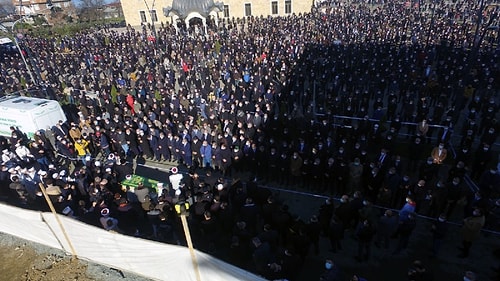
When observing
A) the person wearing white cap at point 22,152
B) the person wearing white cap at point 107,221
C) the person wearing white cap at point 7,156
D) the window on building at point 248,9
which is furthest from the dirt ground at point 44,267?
the window on building at point 248,9

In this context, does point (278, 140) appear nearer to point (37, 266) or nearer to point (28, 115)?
point (37, 266)

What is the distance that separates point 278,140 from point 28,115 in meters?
10.0

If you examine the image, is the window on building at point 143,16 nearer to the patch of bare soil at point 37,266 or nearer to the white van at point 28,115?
the white van at point 28,115

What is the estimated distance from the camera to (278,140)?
39.3 feet

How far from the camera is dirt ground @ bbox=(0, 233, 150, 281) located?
721cm

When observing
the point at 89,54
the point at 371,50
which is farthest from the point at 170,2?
the point at 371,50

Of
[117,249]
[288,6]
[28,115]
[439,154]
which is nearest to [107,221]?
[117,249]

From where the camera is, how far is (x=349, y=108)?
492 inches

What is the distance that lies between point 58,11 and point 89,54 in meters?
38.4

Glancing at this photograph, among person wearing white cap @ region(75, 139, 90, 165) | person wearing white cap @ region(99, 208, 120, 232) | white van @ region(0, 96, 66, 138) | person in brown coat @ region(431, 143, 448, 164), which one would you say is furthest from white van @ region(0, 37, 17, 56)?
person in brown coat @ region(431, 143, 448, 164)

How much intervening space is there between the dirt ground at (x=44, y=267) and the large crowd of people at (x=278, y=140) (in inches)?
43.1

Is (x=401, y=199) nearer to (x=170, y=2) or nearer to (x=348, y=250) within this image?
(x=348, y=250)

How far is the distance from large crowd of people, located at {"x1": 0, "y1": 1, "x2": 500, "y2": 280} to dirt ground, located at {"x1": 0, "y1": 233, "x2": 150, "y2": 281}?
1.09 metres

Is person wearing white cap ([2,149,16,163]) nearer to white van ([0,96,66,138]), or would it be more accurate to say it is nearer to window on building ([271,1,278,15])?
white van ([0,96,66,138])
